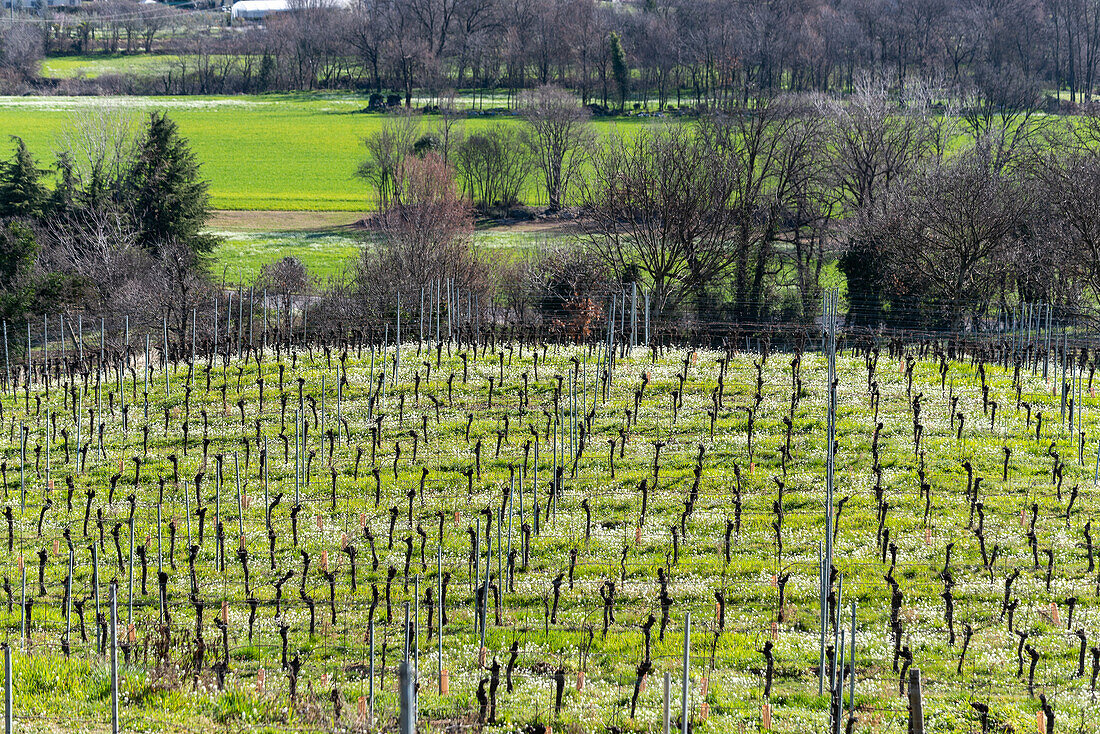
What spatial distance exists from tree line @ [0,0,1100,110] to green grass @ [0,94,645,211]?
8.56 metres

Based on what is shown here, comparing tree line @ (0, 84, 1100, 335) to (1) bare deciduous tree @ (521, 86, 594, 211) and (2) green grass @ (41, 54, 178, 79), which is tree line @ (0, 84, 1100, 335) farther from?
(2) green grass @ (41, 54, 178, 79)

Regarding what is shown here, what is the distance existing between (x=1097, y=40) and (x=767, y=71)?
30836 millimetres

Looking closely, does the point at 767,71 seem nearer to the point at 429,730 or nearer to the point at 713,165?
the point at 713,165

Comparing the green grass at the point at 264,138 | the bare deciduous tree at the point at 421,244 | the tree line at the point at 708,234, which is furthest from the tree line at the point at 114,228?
the green grass at the point at 264,138

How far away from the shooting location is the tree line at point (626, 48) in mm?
105312

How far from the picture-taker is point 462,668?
1226 centimetres

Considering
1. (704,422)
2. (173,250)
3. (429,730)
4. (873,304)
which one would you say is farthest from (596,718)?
(173,250)

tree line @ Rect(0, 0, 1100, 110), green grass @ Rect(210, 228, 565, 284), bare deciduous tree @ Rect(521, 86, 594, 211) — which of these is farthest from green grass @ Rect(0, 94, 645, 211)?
green grass @ Rect(210, 228, 565, 284)

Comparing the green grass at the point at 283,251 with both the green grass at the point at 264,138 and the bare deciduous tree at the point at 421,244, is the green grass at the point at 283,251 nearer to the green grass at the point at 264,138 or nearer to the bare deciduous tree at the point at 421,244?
the bare deciduous tree at the point at 421,244

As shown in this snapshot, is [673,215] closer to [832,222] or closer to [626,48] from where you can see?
[832,222]

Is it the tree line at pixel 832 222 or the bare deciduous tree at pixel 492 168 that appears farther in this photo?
the bare deciduous tree at pixel 492 168

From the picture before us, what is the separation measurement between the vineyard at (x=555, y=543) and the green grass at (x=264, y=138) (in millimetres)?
63879

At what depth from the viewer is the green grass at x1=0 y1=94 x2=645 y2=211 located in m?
89.4

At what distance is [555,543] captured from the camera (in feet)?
53.3
